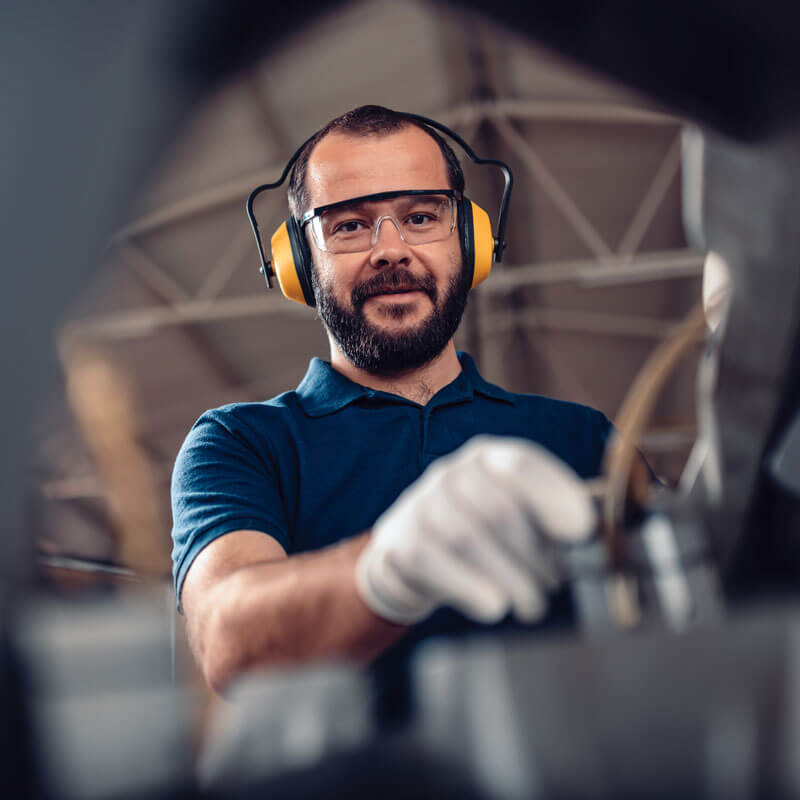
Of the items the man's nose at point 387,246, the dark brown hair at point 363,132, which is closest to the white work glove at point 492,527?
the man's nose at point 387,246

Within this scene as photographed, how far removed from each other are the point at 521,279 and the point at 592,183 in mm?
859

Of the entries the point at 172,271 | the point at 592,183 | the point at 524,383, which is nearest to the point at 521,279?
the point at 592,183

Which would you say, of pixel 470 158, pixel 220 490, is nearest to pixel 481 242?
pixel 470 158

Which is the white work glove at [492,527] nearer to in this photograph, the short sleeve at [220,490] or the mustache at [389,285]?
the short sleeve at [220,490]

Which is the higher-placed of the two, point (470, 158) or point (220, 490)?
point (470, 158)

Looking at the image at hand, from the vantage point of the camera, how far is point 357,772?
35 cm

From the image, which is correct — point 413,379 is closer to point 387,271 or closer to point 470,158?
point 387,271

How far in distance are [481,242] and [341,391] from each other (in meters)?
0.26

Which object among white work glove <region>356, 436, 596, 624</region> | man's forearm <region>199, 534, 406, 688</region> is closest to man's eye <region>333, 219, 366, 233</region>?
man's forearm <region>199, 534, 406, 688</region>

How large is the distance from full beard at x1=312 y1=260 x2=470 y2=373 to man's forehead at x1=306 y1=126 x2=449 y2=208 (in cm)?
11

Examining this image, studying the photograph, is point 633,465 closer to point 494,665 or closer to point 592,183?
point 494,665

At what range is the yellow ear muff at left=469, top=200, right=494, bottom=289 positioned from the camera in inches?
38.2

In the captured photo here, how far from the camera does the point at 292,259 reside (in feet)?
3.14

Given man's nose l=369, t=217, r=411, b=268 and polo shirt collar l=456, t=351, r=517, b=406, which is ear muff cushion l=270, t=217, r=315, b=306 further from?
polo shirt collar l=456, t=351, r=517, b=406
